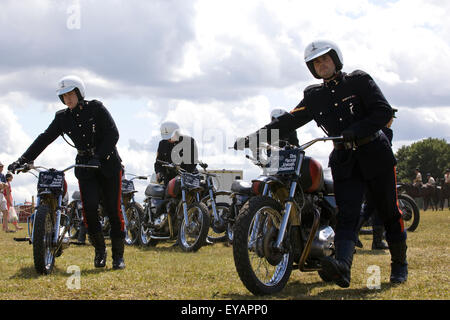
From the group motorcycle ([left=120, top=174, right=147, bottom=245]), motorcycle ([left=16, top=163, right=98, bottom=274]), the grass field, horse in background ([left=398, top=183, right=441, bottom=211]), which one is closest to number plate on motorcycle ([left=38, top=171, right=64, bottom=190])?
motorcycle ([left=16, top=163, right=98, bottom=274])

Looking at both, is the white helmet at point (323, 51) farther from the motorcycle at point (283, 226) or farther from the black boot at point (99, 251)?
the black boot at point (99, 251)

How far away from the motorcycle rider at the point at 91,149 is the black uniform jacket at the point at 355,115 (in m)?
2.56

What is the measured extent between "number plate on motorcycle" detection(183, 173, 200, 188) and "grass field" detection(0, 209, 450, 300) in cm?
148

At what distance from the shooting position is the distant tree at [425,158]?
7150 centimetres

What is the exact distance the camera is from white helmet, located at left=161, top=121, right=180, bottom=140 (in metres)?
10.6

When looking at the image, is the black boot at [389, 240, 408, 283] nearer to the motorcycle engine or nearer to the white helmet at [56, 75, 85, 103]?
the motorcycle engine

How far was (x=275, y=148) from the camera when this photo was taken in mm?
4887

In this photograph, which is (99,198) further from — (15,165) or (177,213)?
(177,213)

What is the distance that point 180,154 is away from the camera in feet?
34.6

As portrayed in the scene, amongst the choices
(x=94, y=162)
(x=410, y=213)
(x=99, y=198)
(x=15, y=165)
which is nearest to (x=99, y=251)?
(x=99, y=198)

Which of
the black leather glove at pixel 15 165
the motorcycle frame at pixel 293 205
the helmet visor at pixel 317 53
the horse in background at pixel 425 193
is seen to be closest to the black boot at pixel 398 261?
the motorcycle frame at pixel 293 205
